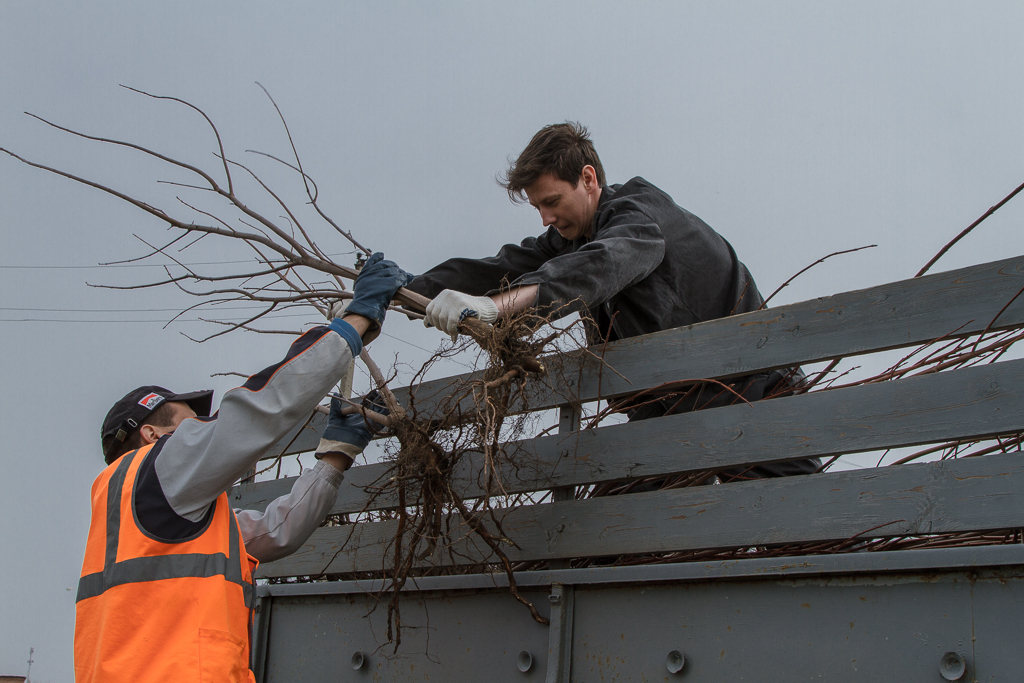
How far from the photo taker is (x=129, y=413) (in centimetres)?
239

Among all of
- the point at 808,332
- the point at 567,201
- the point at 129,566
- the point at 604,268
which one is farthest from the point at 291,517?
the point at 808,332

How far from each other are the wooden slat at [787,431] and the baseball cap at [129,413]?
95 cm

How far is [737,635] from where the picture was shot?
188 centimetres

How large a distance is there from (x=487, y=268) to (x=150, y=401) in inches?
50.5

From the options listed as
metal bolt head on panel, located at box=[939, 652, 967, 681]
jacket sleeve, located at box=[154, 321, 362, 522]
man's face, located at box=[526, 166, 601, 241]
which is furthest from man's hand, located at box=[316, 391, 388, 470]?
A: metal bolt head on panel, located at box=[939, 652, 967, 681]

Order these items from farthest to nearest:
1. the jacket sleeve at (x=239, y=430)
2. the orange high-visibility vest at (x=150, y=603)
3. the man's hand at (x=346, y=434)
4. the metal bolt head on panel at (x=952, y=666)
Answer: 1. the man's hand at (x=346, y=434)
2. the jacket sleeve at (x=239, y=430)
3. the orange high-visibility vest at (x=150, y=603)
4. the metal bolt head on panel at (x=952, y=666)

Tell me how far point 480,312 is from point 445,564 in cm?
82

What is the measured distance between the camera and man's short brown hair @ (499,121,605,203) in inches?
115

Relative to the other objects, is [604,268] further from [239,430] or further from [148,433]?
[148,433]

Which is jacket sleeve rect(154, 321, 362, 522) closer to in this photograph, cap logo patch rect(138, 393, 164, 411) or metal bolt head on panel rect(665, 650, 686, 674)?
cap logo patch rect(138, 393, 164, 411)

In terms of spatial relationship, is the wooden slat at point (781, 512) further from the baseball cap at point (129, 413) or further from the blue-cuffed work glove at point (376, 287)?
the baseball cap at point (129, 413)

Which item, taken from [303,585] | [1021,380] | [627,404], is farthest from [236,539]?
[1021,380]

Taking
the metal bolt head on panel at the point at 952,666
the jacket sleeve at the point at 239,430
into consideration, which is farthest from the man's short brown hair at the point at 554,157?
the metal bolt head on panel at the point at 952,666

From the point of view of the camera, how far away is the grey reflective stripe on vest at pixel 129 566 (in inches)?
77.3
